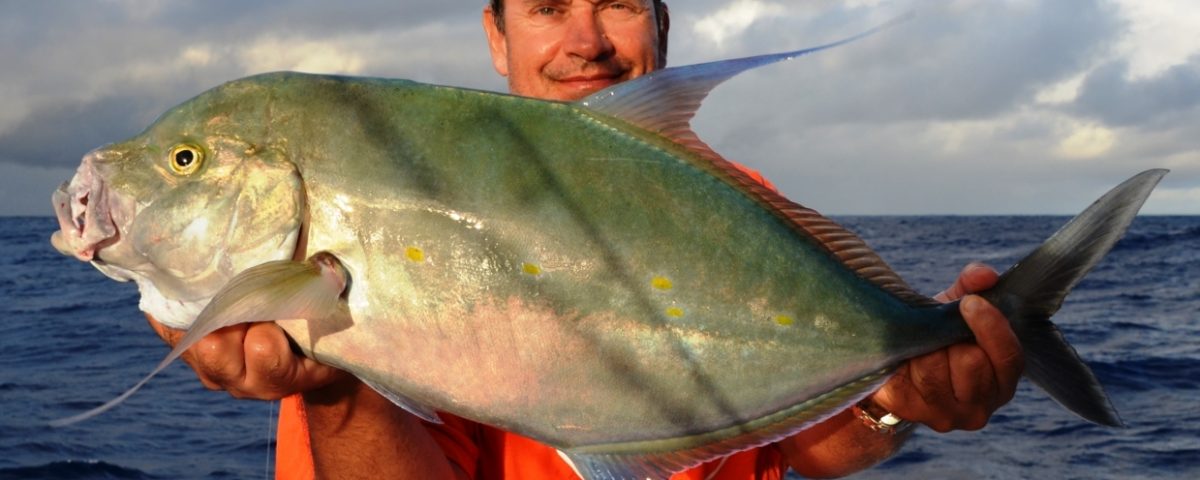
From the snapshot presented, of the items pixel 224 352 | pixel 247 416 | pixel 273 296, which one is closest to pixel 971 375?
pixel 273 296

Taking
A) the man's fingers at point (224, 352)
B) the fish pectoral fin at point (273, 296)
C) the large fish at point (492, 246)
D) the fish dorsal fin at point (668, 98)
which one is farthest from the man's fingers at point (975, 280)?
the man's fingers at point (224, 352)

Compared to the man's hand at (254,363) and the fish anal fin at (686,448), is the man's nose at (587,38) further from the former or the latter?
the fish anal fin at (686,448)

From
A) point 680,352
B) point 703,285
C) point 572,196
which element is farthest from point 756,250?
point 572,196

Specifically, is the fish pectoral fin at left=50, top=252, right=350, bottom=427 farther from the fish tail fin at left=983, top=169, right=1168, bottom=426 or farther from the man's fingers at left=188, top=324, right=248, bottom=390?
the fish tail fin at left=983, top=169, right=1168, bottom=426

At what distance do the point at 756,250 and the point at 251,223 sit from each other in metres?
0.93

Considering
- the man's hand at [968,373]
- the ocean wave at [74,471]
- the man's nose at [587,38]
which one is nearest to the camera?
the man's hand at [968,373]

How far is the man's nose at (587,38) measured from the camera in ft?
11.7

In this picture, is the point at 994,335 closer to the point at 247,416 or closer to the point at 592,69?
the point at 592,69

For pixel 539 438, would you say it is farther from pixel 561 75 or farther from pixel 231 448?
pixel 231 448

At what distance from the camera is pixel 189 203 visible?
1805 mm

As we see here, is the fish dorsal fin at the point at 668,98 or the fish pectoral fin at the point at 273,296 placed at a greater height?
the fish dorsal fin at the point at 668,98

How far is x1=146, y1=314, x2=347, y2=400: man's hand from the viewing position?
1.91 meters

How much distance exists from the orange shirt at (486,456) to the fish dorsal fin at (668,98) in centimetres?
116

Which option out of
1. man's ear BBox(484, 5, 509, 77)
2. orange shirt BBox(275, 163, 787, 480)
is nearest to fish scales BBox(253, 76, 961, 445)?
orange shirt BBox(275, 163, 787, 480)
